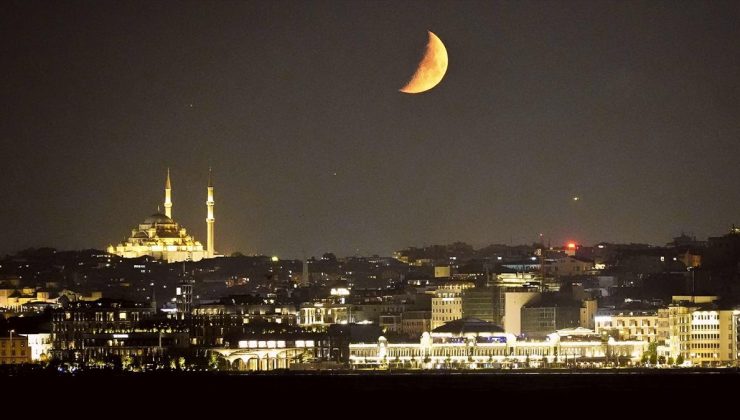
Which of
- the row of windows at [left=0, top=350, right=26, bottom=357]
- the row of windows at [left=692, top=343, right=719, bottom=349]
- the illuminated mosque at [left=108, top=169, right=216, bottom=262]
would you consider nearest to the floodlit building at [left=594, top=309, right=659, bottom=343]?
the row of windows at [left=692, top=343, right=719, bottom=349]

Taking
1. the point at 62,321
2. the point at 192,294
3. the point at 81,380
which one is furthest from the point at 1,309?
the point at 81,380

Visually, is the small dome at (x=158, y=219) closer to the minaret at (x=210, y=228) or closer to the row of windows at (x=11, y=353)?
the minaret at (x=210, y=228)

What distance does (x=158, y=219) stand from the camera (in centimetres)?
18525

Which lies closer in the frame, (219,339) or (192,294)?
(219,339)

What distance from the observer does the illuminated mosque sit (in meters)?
182

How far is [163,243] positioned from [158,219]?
10.2 feet

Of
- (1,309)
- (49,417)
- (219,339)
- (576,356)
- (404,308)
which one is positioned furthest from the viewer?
(1,309)

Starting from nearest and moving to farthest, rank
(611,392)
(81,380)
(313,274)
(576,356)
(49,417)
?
(49,417)
(611,392)
(81,380)
(576,356)
(313,274)

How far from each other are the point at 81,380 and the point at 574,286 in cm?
3714

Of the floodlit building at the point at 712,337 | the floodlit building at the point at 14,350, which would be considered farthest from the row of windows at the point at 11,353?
the floodlit building at the point at 712,337

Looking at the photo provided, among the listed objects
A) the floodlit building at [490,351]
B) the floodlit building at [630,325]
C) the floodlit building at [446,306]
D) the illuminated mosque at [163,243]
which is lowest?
the floodlit building at [490,351]

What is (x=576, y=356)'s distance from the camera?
4427 inches

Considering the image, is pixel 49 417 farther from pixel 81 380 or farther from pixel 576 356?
pixel 576 356

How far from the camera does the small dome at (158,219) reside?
18512cm
